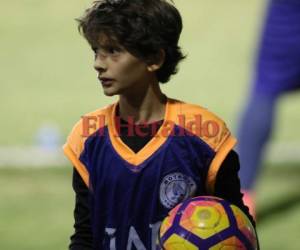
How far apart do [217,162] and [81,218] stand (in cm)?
52

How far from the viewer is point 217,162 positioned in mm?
4027

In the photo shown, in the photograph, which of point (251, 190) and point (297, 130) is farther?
point (297, 130)

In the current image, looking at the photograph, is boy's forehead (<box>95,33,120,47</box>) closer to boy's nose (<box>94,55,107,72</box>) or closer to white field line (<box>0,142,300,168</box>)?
boy's nose (<box>94,55,107,72</box>)

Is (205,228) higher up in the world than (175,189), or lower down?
lower down

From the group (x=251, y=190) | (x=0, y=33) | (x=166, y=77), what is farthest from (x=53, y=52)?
(x=166, y=77)

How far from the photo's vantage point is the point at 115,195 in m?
4.02

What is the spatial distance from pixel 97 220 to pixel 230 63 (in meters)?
7.04

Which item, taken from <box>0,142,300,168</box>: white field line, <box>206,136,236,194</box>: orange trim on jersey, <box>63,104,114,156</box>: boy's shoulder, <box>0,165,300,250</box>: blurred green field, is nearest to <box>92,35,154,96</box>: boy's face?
<box>63,104,114,156</box>: boy's shoulder

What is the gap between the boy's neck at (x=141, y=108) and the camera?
411 cm

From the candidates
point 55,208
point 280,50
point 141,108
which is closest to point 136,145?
point 141,108

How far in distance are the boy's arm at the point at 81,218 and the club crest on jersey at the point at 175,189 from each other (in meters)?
0.28

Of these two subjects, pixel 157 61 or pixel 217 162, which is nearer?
pixel 217 162

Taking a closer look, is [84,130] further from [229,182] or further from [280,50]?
[280,50]

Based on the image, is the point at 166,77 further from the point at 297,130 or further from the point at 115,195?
the point at 297,130
